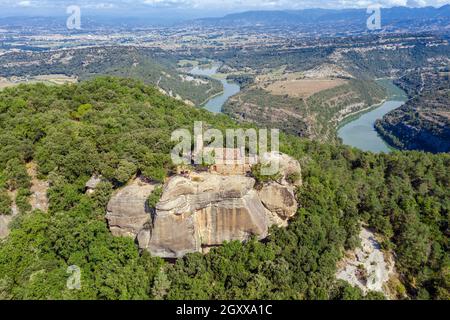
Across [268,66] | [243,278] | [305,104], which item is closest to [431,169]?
[243,278]

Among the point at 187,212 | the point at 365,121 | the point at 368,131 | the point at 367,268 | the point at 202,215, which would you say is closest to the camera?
the point at 187,212

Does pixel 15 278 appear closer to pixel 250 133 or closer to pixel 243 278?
pixel 243 278

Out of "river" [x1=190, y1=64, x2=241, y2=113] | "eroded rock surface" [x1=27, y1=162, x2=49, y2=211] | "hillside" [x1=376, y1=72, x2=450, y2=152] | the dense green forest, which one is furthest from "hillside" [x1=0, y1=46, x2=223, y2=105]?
"eroded rock surface" [x1=27, y1=162, x2=49, y2=211]

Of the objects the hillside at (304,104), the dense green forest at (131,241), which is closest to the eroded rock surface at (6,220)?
the dense green forest at (131,241)

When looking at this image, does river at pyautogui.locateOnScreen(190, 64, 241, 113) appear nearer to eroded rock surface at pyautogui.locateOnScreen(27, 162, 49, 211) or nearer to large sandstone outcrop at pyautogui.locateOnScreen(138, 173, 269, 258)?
eroded rock surface at pyautogui.locateOnScreen(27, 162, 49, 211)

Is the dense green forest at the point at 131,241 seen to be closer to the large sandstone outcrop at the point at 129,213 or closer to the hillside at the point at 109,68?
the large sandstone outcrop at the point at 129,213

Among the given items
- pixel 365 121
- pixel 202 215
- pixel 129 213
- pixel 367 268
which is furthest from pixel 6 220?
pixel 365 121

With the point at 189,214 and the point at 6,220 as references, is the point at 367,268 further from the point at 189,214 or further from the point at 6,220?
the point at 6,220

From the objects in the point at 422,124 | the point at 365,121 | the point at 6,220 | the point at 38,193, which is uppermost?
the point at 38,193
